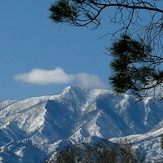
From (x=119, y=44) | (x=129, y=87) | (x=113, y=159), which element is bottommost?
(x=129, y=87)

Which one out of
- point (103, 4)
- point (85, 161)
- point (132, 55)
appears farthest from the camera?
point (85, 161)

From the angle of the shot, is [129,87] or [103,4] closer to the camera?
[103,4]

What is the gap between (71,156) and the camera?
275 feet

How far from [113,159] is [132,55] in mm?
67978

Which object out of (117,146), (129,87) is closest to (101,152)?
(117,146)

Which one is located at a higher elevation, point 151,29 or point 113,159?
point 113,159

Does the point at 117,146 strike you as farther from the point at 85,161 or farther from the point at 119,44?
the point at 119,44

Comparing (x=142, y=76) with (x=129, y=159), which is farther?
(x=129, y=159)

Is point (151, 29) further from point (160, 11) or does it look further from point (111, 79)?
point (111, 79)

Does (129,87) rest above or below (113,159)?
below

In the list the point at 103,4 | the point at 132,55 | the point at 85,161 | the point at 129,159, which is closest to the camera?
the point at 103,4

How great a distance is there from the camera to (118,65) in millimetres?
14758

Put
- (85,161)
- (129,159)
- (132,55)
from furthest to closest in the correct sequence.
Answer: (85,161) < (129,159) < (132,55)

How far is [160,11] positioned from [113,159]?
228 ft
